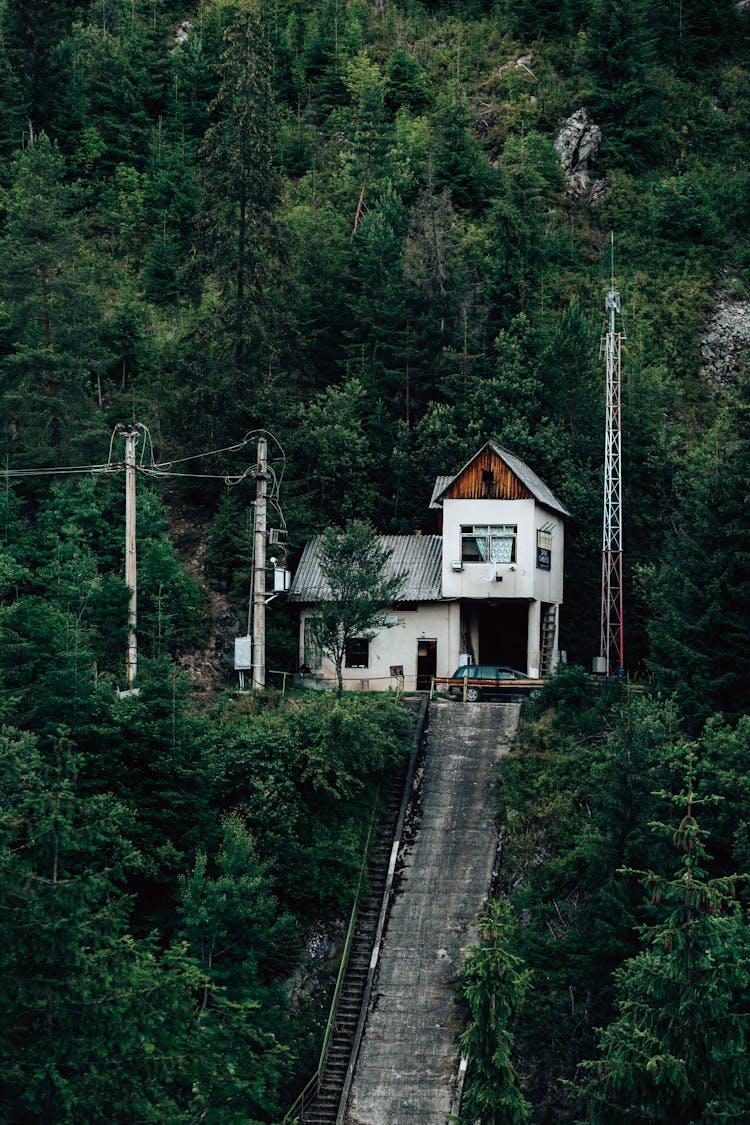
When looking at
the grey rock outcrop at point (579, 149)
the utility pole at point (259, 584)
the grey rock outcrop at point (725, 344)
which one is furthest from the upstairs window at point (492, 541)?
the grey rock outcrop at point (579, 149)

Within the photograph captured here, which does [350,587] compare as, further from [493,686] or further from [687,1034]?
[687,1034]

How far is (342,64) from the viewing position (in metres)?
82.1

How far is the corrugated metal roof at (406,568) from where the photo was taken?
49.9 m

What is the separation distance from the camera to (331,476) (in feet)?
176

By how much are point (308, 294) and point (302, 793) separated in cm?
2641

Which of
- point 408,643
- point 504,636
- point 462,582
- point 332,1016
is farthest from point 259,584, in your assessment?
point 332,1016

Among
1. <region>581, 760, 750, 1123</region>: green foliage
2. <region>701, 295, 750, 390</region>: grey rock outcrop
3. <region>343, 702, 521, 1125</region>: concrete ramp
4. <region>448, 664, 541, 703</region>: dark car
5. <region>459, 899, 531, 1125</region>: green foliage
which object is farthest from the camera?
<region>701, 295, 750, 390</region>: grey rock outcrop

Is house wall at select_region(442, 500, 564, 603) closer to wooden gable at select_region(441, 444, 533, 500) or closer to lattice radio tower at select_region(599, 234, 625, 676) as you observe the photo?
wooden gable at select_region(441, 444, 533, 500)

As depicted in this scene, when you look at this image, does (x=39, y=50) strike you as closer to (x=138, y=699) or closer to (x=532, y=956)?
(x=138, y=699)

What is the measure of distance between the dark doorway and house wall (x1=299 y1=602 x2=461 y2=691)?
2.99 meters

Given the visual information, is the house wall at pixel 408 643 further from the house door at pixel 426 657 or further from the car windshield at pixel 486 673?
the car windshield at pixel 486 673

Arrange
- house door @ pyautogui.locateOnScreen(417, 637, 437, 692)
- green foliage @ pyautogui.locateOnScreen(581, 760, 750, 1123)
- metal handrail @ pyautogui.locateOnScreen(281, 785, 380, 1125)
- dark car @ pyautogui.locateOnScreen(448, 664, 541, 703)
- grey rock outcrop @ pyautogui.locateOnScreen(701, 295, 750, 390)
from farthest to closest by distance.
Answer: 1. grey rock outcrop @ pyautogui.locateOnScreen(701, 295, 750, 390)
2. house door @ pyautogui.locateOnScreen(417, 637, 437, 692)
3. dark car @ pyautogui.locateOnScreen(448, 664, 541, 703)
4. metal handrail @ pyautogui.locateOnScreen(281, 785, 380, 1125)
5. green foliage @ pyautogui.locateOnScreen(581, 760, 750, 1123)

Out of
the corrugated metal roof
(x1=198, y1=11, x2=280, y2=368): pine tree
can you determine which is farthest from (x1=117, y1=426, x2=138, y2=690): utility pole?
(x1=198, y1=11, x2=280, y2=368): pine tree

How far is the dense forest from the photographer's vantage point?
2539 cm
